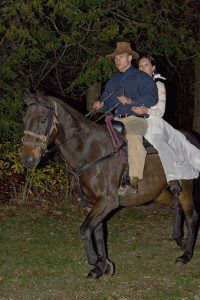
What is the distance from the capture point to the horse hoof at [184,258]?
7.04 meters

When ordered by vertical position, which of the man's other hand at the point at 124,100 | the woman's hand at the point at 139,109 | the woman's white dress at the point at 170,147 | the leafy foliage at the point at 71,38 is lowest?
the woman's white dress at the point at 170,147

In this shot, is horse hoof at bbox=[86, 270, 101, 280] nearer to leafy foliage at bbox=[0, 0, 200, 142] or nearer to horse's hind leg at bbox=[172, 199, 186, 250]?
horse's hind leg at bbox=[172, 199, 186, 250]

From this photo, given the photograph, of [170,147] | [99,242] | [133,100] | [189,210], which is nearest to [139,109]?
[133,100]

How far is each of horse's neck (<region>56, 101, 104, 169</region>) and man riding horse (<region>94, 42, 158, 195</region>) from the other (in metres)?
0.54

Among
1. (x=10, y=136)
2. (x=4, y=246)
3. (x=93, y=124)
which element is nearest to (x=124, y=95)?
(x=93, y=124)

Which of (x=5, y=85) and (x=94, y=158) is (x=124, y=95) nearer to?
(x=94, y=158)

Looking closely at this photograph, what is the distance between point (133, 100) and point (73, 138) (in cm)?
97

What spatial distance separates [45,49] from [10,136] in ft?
7.25

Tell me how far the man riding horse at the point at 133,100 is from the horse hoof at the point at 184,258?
1.38 metres

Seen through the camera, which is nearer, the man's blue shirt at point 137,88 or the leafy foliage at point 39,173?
the man's blue shirt at point 137,88

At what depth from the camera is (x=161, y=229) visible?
9383 millimetres

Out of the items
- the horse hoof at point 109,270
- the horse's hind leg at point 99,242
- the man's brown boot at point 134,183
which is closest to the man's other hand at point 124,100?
the man's brown boot at point 134,183

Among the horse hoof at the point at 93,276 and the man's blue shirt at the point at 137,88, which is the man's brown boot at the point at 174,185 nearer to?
the man's blue shirt at the point at 137,88

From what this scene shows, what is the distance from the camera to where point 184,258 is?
7.07m
